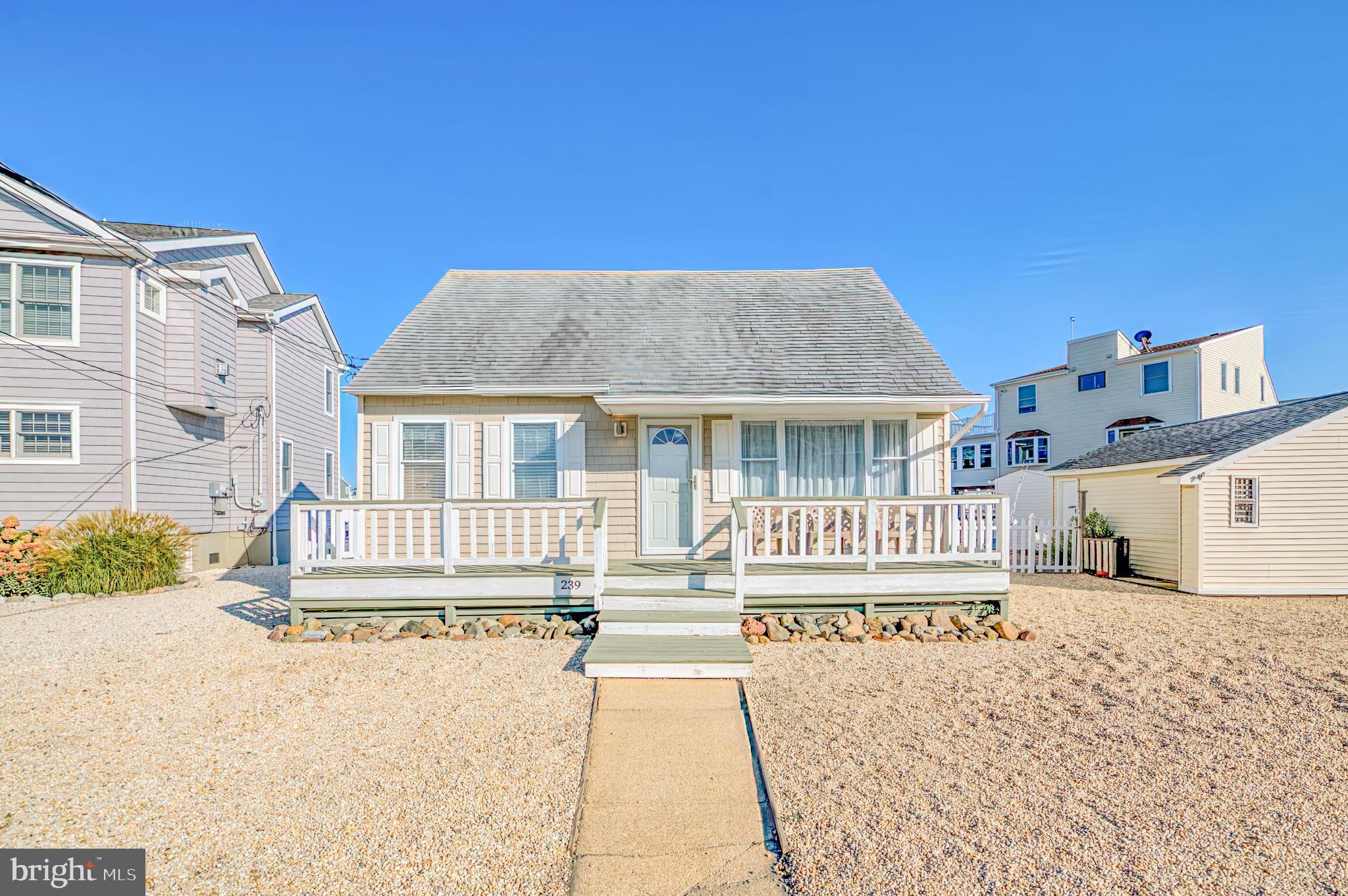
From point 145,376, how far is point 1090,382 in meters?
28.5

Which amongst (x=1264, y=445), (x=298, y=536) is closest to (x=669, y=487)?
(x=298, y=536)

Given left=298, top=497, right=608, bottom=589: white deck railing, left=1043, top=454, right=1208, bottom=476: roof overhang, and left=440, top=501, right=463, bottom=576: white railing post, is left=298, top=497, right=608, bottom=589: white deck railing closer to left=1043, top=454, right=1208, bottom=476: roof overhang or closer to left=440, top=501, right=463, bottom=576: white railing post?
→ left=440, top=501, right=463, bottom=576: white railing post

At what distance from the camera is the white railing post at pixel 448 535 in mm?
7707

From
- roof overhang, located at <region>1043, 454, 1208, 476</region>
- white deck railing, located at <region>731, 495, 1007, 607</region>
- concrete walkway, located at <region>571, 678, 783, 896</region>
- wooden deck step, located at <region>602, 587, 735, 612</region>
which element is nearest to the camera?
concrete walkway, located at <region>571, 678, 783, 896</region>

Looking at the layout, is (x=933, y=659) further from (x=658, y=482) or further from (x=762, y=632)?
(x=658, y=482)

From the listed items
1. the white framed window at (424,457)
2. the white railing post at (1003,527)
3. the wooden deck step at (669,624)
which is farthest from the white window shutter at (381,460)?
the white railing post at (1003,527)

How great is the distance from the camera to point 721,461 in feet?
30.7

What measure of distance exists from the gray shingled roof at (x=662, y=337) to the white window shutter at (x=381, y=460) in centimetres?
62

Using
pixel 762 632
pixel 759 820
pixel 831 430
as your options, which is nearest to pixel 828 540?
pixel 831 430

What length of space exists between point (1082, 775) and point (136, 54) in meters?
17.4

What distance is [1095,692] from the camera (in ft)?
18.6

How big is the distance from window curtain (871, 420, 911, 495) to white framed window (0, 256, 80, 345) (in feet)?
45.6

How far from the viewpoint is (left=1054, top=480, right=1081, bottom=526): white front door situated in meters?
16.5

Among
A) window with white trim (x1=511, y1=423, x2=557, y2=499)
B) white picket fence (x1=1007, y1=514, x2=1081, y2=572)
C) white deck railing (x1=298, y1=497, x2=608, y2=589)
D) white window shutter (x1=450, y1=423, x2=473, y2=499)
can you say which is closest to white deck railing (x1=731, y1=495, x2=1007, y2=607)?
white deck railing (x1=298, y1=497, x2=608, y2=589)
